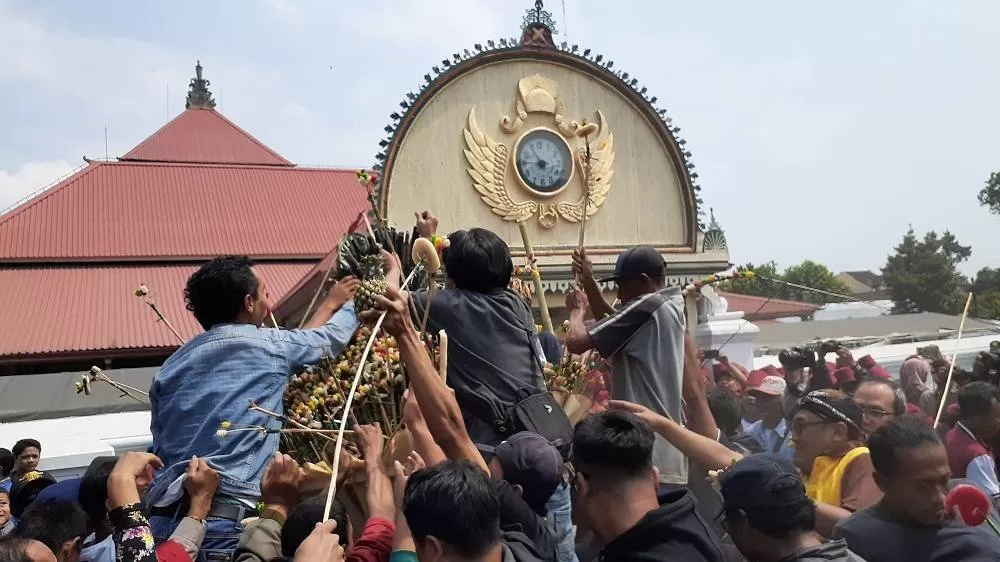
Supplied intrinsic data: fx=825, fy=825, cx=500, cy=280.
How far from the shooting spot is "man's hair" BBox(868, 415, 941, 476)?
2.42m

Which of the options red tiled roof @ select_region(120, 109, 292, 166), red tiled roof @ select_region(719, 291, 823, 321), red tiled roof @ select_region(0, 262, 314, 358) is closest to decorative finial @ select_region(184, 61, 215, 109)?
red tiled roof @ select_region(120, 109, 292, 166)

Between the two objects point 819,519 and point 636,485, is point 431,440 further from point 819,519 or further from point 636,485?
point 819,519

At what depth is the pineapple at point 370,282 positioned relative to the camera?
8.79 ft

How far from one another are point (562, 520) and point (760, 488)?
28.4 inches

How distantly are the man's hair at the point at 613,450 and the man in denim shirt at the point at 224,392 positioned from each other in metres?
0.98

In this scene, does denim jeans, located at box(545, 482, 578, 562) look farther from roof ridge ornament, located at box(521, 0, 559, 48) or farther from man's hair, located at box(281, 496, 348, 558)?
roof ridge ornament, located at box(521, 0, 559, 48)

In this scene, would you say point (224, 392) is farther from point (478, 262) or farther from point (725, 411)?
point (725, 411)

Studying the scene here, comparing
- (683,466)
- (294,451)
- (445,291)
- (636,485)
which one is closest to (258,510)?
(294,451)

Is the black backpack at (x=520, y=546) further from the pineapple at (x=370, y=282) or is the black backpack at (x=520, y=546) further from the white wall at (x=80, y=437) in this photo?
the white wall at (x=80, y=437)

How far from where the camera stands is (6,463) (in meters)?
5.99

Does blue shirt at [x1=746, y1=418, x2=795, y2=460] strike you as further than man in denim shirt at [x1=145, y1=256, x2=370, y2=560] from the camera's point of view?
Yes

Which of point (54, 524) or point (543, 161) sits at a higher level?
point (543, 161)

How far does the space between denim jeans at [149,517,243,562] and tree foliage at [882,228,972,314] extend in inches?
1468

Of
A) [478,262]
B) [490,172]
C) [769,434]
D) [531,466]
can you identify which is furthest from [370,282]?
[490,172]
